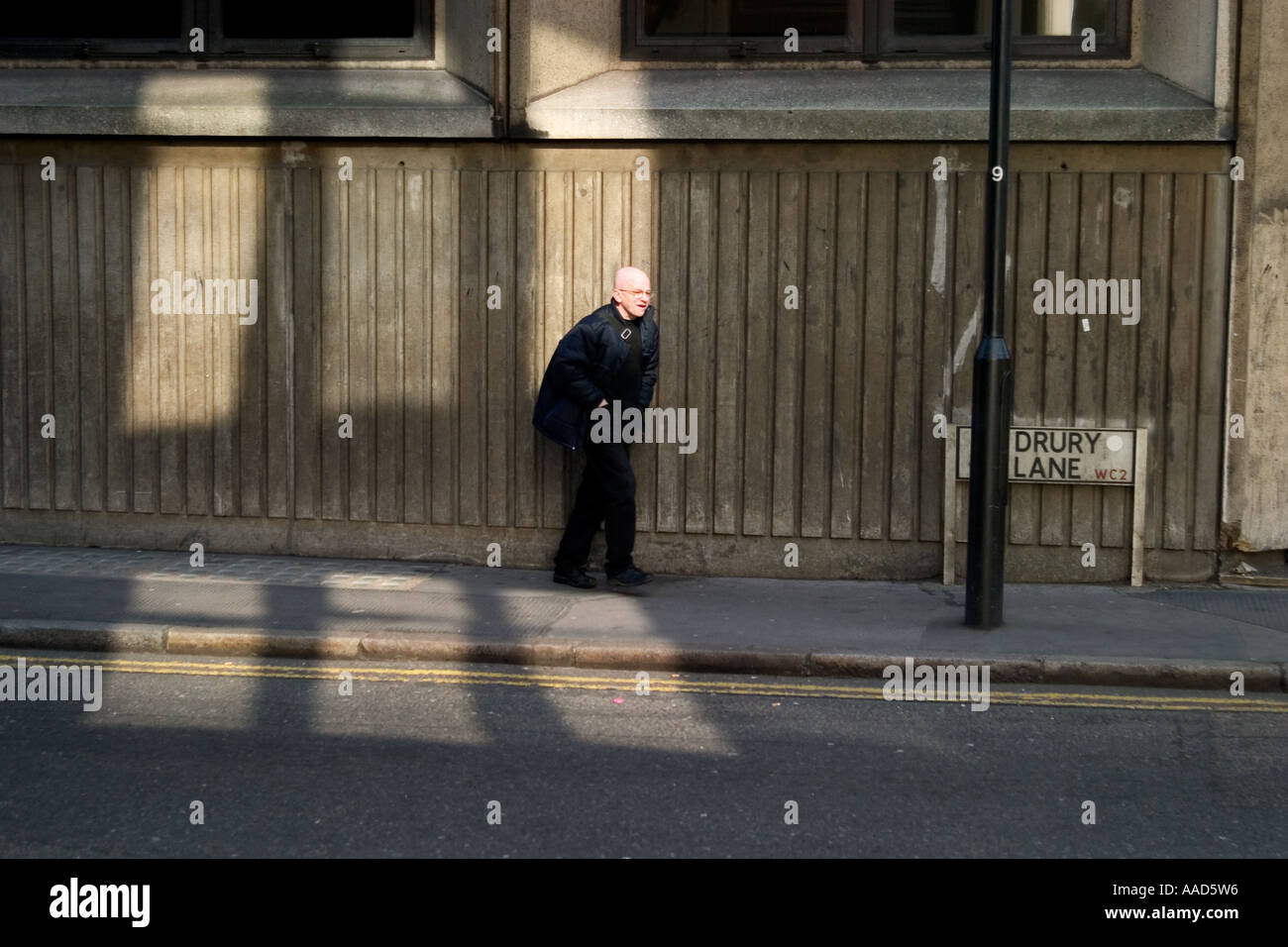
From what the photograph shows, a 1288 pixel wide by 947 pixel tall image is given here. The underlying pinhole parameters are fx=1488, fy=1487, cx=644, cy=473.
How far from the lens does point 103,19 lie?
39.5ft

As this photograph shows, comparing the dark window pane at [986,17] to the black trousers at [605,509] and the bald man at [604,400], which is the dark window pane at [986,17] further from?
the black trousers at [605,509]

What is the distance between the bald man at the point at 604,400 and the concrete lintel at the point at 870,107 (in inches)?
51.3

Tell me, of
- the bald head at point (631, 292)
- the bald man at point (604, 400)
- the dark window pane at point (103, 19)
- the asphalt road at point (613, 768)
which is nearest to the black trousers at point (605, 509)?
the bald man at point (604, 400)

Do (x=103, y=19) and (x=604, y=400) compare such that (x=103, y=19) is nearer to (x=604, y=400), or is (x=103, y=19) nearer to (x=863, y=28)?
(x=604, y=400)

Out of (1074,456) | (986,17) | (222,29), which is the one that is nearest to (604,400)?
(1074,456)

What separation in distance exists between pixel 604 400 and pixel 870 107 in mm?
2895

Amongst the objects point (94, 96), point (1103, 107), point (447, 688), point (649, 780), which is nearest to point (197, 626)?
point (447, 688)

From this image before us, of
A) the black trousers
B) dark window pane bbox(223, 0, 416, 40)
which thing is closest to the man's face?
the black trousers

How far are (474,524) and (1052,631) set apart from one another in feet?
15.0

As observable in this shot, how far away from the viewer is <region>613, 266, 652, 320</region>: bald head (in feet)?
34.2

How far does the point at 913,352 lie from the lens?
1104 centimetres

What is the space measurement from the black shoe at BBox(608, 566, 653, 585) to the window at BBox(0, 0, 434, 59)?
4430mm

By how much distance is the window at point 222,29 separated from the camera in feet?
38.7

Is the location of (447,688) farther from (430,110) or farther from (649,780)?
(430,110)
